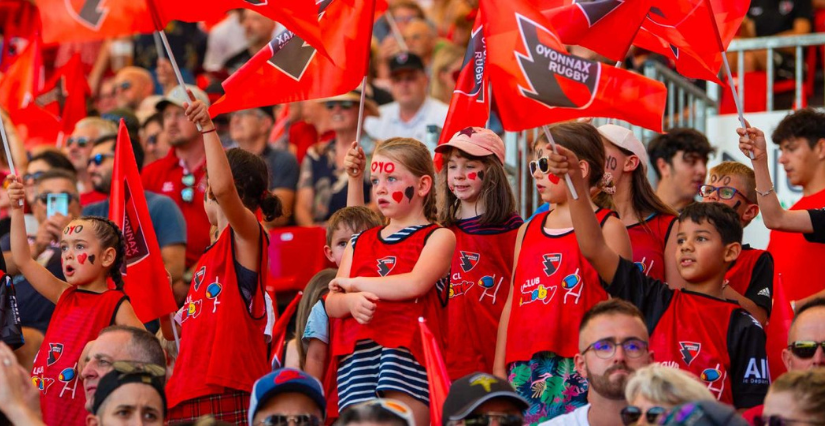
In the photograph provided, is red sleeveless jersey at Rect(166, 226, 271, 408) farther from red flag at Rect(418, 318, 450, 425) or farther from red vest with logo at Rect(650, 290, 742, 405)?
red vest with logo at Rect(650, 290, 742, 405)

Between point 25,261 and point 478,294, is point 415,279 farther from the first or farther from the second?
point 25,261

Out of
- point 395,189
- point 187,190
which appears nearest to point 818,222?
point 395,189

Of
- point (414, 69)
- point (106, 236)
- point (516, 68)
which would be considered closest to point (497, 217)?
point (516, 68)

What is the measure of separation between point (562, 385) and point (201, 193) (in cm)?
448

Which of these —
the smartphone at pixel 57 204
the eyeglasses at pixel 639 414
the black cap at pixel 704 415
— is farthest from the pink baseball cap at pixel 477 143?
the smartphone at pixel 57 204

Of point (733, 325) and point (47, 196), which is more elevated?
point (47, 196)

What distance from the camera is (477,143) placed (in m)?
7.24

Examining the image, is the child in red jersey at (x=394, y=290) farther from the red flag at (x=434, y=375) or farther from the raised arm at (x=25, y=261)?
the raised arm at (x=25, y=261)

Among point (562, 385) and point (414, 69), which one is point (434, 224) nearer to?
point (562, 385)

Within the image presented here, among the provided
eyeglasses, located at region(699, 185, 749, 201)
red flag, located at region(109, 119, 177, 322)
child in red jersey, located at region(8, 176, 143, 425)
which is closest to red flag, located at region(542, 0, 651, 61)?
eyeglasses, located at region(699, 185, 749, 201)

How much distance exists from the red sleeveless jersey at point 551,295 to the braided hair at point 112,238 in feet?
6.90

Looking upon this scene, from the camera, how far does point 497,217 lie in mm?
7293

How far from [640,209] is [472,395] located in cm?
211

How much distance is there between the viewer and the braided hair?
24.6 feet
